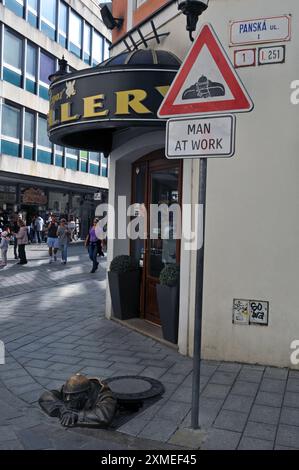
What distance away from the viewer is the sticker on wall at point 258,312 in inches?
207

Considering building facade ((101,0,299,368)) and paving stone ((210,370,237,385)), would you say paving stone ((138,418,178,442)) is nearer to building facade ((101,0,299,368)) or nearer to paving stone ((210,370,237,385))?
paving stone ((210,370,237,385))

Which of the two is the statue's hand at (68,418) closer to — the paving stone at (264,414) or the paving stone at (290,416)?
the paving stone at (264,414)

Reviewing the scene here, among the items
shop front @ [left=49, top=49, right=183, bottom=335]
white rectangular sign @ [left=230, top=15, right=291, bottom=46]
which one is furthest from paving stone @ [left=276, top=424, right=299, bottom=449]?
white rectangular sign @ [left=230, top=15, right=291, bottom=46]

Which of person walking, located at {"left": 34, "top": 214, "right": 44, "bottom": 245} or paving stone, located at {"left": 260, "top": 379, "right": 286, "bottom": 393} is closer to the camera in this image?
paving stone, located at {"left": 260, "top": 379, "right": 286, "bottom": 393}

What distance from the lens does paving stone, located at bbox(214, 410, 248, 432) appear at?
12.4 feet

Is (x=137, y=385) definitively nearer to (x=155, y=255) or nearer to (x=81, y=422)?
(x=81, y=422)

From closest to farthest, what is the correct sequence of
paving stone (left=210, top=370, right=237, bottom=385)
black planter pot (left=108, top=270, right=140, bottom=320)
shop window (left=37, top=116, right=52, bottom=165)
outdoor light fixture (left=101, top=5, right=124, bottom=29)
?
paving stone (left=210, top=370, right=237, bottom=385)
black planter pot (left=108, top=270, right=140, bottom=320)
outdoor light fixture (left=101, top=5, right=124, bottom=29)
shop window (left=37, top=116, right=52, bottom=165)

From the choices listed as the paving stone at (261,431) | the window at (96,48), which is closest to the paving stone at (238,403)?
the paving stone at (261,431)

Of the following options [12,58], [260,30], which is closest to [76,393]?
[260,30]

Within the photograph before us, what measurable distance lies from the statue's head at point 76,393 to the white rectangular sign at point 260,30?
390 cm

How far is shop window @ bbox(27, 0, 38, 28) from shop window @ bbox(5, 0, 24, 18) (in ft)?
1.72

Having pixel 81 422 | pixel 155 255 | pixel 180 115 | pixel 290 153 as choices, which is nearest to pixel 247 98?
pixel 180 115

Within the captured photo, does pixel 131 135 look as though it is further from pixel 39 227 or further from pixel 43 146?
pixel 43 146
